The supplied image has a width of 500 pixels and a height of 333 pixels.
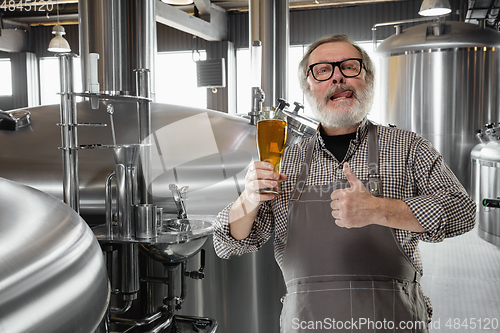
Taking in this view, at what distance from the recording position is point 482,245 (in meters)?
4.63

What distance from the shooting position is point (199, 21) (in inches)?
333

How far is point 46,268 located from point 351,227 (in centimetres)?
71

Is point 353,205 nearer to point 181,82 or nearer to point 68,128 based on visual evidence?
point 68,128

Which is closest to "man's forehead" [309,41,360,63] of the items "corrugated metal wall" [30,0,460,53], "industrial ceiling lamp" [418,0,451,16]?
Result: "industrial ceiling lamp" [418,0,451,16]

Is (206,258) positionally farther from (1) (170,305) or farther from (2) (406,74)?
(2) (406,74)

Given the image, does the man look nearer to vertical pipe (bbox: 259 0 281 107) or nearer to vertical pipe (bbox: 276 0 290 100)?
vertical pipe (bbox: 259 0 281 107)

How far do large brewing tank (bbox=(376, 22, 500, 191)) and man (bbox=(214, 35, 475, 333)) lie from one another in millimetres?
5219

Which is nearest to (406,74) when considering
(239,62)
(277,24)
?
(277,24)

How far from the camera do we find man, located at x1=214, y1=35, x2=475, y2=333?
116 centimetres

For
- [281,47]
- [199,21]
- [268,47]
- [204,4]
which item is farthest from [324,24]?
[268,47]

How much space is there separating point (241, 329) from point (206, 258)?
47 centimetres

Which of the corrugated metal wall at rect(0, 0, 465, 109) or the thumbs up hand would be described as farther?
the corrugated metal wall at rect(0, 0, 465, 109)

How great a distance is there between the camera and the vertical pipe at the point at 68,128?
1582 mm

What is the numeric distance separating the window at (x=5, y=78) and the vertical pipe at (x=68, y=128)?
35.5 feet
